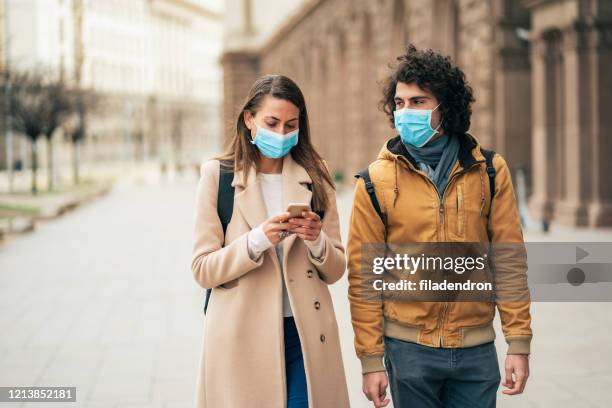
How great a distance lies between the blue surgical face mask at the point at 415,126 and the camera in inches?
121

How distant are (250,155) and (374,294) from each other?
0.76 m

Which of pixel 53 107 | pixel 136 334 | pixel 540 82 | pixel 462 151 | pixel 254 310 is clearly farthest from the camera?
pixel 53 107

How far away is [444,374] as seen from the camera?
2.99 m

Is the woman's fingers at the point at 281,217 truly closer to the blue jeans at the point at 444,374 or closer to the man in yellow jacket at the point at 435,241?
the man in yellow jacket at the point at 435,241

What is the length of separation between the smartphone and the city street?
2.99m

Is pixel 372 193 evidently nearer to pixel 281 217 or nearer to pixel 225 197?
pixel 281 217

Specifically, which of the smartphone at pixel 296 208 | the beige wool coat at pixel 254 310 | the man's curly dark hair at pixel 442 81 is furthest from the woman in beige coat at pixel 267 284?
the man's curly dark hair at pixel 442 81

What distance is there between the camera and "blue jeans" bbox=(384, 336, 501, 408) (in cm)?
298

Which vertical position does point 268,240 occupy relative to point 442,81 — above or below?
below

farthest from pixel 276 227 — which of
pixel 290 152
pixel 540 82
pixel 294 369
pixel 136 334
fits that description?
pixel 540 82

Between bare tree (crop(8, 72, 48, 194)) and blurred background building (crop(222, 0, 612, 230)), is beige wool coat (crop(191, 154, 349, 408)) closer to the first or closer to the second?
blurred background building (crop(222, 0, 612, 230))

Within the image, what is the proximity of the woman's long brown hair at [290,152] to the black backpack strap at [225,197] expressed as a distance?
0.14ft

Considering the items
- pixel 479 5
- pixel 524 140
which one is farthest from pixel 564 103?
pixel 479 5

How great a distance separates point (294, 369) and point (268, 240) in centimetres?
55
